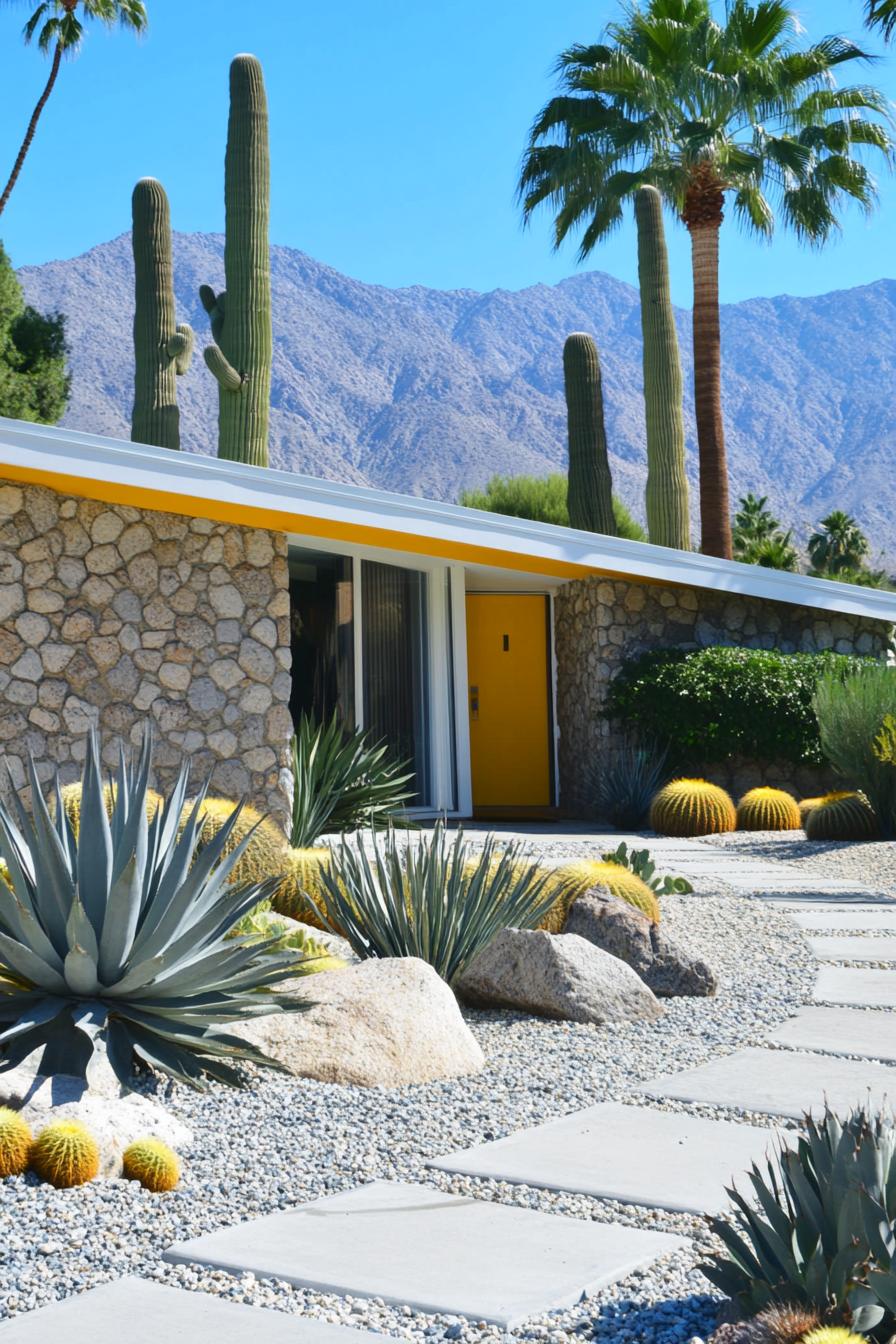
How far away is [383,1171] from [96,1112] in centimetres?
75

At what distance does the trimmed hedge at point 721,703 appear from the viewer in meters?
14.4

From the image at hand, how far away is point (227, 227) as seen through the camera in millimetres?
14250

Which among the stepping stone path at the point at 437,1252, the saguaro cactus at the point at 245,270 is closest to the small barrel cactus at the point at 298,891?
the stepping stone path at the point at 437,1252

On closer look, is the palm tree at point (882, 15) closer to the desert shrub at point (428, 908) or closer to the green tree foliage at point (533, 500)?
the desert shrub at point (428, 908)

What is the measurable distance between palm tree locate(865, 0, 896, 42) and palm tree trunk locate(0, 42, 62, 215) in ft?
51.8

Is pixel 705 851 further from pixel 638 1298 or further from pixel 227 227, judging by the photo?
pixel 638 1298

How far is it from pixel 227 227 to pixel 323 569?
3.71 meters

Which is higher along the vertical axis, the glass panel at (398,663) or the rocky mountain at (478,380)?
the rocky mountain at (478,380)

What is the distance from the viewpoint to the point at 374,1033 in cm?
465

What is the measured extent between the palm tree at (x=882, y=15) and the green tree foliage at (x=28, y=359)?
16194 mm

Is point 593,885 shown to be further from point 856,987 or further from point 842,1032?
point 842,1032

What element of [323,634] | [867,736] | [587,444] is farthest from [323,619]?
[587,444]

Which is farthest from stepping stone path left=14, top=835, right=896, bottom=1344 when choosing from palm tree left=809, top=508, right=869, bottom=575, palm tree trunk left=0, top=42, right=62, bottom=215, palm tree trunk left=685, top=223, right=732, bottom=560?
palm tree left=809, top=508, right=869, bottom=575

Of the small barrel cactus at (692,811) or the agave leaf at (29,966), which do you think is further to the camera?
the small barrel cactus at (692,811)
